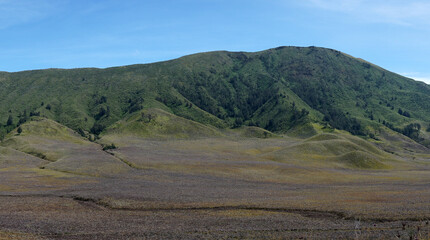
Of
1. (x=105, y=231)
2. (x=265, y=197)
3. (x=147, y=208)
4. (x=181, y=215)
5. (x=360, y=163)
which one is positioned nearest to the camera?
(x=105, y=231)

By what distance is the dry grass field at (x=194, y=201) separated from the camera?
37750 mm

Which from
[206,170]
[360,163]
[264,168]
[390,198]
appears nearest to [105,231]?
[390,198]

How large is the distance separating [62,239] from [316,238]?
25.0m

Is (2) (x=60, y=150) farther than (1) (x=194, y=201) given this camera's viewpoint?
Yes

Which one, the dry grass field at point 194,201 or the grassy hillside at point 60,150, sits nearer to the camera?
the dry grass field at point 194,201

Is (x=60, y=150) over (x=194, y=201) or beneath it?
beneath

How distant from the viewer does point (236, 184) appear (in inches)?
3172

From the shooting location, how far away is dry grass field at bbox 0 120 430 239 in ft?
124

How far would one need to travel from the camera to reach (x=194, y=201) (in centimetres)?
5659

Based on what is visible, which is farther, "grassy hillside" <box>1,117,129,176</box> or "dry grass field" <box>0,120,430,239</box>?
"grassy hillside" <box>1,117,129,176</box>

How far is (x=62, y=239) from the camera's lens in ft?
116

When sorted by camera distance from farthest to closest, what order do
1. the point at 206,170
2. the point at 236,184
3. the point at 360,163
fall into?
1. the point at 360,163
2. the point at 206,170
3. the point at 236,184

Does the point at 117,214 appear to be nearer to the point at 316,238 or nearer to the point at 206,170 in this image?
the point at 316,238

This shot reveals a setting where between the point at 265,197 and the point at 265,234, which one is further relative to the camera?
the point at 265,197
